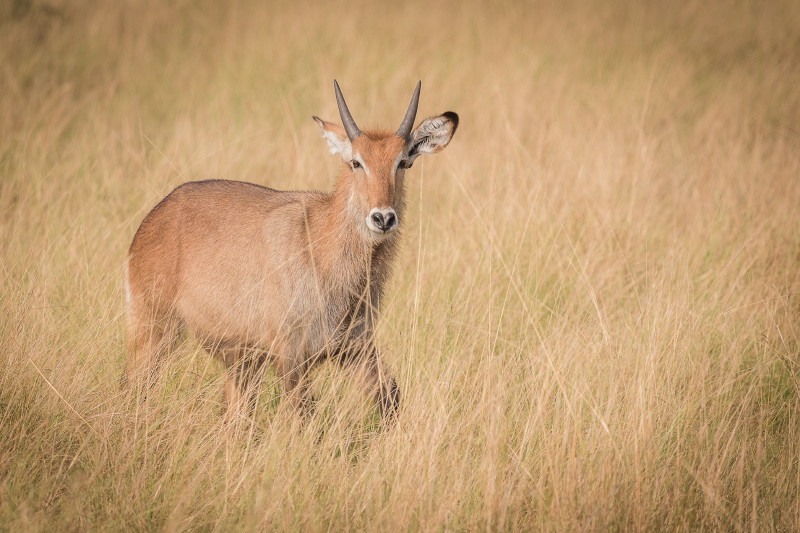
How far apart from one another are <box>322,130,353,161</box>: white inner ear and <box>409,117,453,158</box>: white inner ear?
1.23ft

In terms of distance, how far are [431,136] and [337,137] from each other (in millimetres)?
546

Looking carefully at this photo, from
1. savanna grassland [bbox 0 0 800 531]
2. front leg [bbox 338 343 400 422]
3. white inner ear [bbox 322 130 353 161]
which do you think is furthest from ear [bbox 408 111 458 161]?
front leg [bbox 338 343 400 422]

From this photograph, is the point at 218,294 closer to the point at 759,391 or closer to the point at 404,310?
the point at 404,310

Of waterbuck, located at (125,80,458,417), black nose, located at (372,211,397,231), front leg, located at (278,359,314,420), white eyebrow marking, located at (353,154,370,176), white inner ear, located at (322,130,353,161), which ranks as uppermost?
Answer: white inner ear, located at (322,130,353,161)

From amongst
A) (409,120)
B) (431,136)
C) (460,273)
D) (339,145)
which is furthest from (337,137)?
(460,273)

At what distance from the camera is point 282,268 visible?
4.16 m

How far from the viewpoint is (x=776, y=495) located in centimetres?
324

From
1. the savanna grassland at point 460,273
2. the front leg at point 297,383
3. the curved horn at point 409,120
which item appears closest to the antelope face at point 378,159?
the curved horn at point 409,120

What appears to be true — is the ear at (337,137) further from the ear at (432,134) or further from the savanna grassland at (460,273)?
the savanna grassland at (460,273)

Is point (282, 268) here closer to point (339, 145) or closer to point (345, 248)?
point (345, 248)

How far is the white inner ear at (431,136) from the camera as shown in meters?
4.50

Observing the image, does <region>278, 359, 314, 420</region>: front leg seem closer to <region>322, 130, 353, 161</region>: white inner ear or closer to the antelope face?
the antelope face

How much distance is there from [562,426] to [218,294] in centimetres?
195

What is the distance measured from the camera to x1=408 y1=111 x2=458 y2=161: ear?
448 cm
